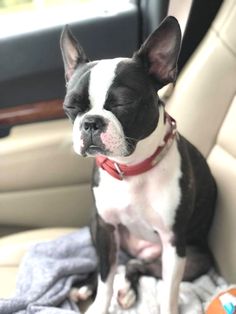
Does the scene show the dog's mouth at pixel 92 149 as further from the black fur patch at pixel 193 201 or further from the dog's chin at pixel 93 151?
the black fur patch at pixel 193 201

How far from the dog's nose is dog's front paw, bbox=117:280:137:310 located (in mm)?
539

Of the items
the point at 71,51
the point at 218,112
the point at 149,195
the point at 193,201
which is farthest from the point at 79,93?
the point at 218,112

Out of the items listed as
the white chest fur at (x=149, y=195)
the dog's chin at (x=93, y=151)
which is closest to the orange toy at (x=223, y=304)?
the white chest fur at (x=149, y=195)

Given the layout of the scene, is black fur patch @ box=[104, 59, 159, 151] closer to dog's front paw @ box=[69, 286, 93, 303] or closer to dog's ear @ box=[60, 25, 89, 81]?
dog's ear @ box=[60, 25, 89, 81]

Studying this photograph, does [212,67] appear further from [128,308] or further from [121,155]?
[128,308]

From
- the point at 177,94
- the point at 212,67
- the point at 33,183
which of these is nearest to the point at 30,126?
the point at 33,183

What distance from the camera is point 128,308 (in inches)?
67.1

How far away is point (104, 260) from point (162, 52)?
62 centimetres

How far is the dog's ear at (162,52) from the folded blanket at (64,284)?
61 cm

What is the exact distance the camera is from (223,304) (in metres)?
1.55

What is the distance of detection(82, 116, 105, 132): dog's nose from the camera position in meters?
1.40

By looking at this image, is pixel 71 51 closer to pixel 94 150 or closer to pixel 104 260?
pixel 94 150

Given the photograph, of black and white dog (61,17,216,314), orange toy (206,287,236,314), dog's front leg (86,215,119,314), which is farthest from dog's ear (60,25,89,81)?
orange toy (206,287,236,314)

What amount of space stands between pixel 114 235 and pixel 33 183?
48 centimetres
